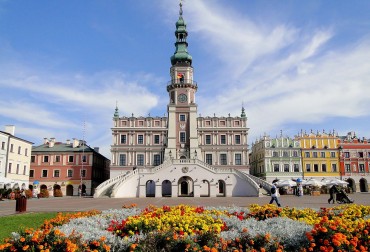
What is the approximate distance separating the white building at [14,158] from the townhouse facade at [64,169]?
616cm

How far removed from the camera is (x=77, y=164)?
67812 mm

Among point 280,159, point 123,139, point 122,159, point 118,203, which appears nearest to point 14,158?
point 122,159

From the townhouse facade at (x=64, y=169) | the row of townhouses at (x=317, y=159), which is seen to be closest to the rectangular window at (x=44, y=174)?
the townhouse facade at (x=64, y=169)

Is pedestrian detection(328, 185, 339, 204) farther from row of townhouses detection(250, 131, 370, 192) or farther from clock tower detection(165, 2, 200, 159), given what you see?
row of townhouses detection(250, 131, 370, 192)

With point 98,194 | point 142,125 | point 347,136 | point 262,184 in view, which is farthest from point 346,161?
point 98,194

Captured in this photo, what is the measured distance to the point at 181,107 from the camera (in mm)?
65812

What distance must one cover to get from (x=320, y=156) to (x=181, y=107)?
3268 cm

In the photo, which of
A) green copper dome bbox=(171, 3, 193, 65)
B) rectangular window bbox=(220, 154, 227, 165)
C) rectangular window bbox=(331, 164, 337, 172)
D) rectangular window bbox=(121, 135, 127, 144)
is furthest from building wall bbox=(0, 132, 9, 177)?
rectangular window bbox=(331, 164, 337, 172)

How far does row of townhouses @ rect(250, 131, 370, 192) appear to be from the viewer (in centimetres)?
7006

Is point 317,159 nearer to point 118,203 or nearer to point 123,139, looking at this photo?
point 123,139

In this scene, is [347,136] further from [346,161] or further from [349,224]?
[349,224]

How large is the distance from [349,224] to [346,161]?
70.3 meters

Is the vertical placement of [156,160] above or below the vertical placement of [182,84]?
below

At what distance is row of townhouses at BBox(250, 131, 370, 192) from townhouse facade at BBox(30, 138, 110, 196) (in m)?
38.0
